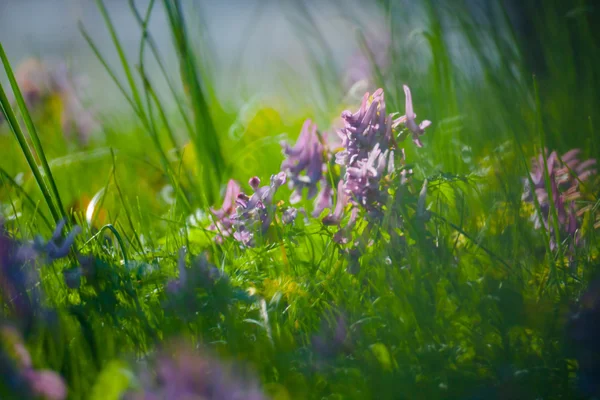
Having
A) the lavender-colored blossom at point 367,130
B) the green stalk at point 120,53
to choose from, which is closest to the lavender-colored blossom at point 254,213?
the lavender-colored blossom at point 367,130

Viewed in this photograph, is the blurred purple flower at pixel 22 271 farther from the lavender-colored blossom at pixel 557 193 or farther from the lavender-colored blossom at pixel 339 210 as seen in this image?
the lavender-colored blossom at pixel 557 193

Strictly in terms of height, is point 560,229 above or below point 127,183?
below

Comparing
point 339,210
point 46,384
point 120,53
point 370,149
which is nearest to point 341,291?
point 339,210

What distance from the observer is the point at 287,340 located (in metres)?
1.30

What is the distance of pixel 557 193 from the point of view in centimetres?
158

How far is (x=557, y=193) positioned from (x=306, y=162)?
649 mm

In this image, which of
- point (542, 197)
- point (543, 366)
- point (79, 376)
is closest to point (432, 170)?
point (542, 197)

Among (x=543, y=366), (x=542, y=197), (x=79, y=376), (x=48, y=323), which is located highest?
(x=48, y=323)

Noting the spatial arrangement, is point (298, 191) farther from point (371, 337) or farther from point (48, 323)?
point (48, 323)

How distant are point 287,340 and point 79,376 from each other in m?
0.42

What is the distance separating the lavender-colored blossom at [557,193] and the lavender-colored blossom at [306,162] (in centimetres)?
52

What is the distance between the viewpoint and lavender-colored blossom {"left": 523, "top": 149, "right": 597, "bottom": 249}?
1.52 meters

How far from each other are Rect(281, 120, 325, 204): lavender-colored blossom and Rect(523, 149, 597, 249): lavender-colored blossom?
52 centimetres

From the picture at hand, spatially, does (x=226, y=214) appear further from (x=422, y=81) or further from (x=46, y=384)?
(x=422, y=81)
